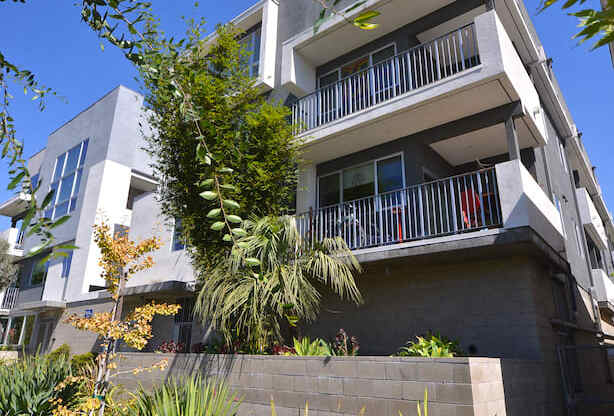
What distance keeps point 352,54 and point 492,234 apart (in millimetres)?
7755

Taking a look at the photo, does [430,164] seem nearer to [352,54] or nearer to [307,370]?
[352,54]

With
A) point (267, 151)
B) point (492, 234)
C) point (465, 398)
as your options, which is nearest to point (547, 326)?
point (492, 234)

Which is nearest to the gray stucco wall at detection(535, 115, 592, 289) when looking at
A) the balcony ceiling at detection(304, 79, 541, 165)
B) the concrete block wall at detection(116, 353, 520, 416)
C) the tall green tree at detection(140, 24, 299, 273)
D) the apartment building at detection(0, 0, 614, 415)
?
the apartment building at detection(0, 0, 614, 415)

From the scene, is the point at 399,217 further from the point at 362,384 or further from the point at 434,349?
the point at 362,384

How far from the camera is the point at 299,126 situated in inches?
446

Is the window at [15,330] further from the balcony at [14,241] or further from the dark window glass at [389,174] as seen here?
the dark window glass at [389,174]

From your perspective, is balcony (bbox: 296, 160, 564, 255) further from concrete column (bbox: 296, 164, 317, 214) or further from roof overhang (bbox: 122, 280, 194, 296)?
roof overhang (bbox: 122, 280, 194, 296)

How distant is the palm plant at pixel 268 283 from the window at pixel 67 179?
16.4m

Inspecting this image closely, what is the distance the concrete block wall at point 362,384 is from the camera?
16.9ft

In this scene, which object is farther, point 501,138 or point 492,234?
point 501,138

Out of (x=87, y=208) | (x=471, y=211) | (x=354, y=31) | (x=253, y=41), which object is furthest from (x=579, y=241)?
(x=87, y=208)

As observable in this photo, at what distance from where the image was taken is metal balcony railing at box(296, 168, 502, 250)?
914 cm

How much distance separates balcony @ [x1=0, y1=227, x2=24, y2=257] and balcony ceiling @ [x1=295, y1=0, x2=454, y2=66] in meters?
23.7

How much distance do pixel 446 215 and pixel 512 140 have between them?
2.06 metres
